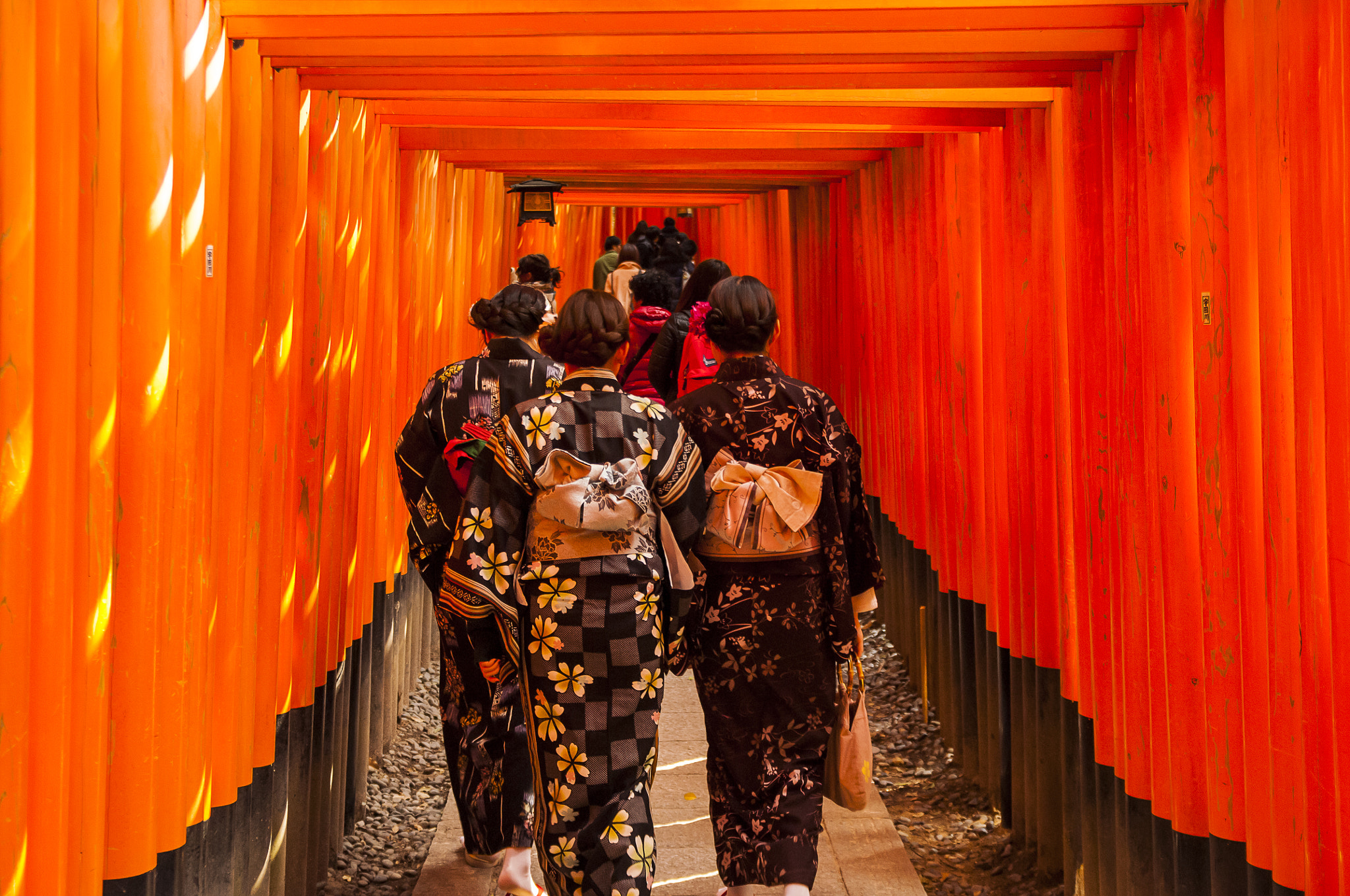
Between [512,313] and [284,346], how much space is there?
846mm

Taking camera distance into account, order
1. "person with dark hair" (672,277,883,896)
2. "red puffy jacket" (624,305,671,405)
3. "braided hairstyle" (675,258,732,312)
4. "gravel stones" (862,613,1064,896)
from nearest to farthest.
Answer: "person with dark hair" (672,277,883,896) < "gravel stones" (862,613,1064,896) < "braided hairstyle" (675,258,732,312) < "red puffy jacket" (624,305,671,405)

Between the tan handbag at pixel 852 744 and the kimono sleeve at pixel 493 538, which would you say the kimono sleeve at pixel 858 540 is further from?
the kimono sleeve at pixel 493 538

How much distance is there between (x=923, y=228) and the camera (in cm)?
523

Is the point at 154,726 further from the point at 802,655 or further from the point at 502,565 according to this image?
Answer: the point at 802,655

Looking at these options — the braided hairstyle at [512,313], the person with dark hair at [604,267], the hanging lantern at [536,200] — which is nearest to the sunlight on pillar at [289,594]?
the braided hairstyle at [512,313]

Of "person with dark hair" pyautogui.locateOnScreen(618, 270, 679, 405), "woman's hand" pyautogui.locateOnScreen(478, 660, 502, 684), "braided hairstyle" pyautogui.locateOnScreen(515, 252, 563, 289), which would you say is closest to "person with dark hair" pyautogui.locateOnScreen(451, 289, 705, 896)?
"woman's hand" pyautogui.locateOnScreen(478, 660, 502, 684)

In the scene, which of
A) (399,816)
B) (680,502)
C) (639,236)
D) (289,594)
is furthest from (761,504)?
(639,236)

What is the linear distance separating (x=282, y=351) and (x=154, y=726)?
4.19ft

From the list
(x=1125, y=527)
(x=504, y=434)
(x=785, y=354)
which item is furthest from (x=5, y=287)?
(x=785, y=354)

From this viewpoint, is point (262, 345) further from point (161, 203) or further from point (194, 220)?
point (161, 203)

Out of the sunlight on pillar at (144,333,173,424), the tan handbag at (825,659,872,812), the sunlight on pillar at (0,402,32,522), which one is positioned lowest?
the tan handbag at (825,659,872,812)

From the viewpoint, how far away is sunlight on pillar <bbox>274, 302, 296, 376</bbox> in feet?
10.7

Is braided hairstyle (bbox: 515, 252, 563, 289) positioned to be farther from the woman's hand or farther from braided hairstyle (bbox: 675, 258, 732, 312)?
the woman's hand

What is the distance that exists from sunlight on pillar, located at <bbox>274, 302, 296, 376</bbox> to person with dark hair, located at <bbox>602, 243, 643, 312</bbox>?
5.43 meters
